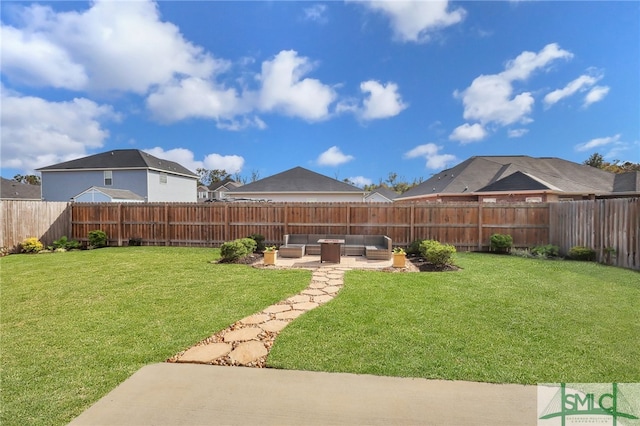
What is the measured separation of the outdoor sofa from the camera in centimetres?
938

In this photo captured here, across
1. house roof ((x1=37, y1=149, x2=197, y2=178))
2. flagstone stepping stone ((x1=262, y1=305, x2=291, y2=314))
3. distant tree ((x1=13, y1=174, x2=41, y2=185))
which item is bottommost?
flagstone stepping stone ((x1=262, y1=305, x2=291, y2=314))

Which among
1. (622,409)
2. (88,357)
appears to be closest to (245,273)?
(88,357)

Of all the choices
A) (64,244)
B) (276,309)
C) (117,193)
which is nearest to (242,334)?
(276,309)

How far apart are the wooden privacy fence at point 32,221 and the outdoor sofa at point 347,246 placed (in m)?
9.85

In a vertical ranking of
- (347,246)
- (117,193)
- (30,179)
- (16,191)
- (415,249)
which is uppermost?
(30,179)

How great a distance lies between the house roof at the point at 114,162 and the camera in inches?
912

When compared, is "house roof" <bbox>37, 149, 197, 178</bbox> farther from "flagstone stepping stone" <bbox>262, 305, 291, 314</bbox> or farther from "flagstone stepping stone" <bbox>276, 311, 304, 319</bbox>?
"flagstone stepping stone" <bbox>276, 311, 304, 319</bbox>

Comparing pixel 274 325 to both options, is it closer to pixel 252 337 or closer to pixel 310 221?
pixel 252 337

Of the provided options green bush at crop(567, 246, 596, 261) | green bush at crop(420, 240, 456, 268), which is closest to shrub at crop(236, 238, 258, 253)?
green bush at crop(420, 240, 456, 268)

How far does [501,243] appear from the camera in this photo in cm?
1031

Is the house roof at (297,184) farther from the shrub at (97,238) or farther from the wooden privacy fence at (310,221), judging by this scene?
the shrub at (97,238)

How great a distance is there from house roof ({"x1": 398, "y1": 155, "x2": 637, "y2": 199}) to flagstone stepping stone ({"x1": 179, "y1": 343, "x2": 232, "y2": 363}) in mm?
17288

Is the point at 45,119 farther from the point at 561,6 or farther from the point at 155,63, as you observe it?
the point at 561,6

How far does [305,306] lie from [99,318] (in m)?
2.85
